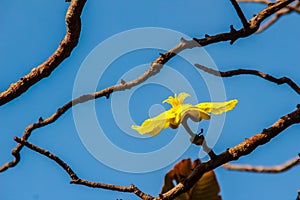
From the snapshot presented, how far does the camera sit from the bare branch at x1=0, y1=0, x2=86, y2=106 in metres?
1.06

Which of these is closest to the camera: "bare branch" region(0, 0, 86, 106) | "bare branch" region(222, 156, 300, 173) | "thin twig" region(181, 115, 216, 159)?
"thin twig" region(181, 115, 216, 159)

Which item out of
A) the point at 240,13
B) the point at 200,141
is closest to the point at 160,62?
the point at 240,13

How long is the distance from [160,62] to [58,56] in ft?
0.80

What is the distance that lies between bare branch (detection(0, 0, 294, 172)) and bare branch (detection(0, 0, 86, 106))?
15 cm

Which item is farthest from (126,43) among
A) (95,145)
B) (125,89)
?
(125,89)

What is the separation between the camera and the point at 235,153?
96 cm

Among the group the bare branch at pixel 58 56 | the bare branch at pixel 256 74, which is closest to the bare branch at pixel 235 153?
the bare branch at pixel 256 74

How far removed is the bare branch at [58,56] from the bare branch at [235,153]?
0.37 metres

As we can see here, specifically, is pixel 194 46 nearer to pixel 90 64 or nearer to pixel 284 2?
pixel 284 2

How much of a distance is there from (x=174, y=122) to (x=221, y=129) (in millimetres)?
259

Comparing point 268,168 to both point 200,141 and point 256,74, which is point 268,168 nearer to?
point 256,74

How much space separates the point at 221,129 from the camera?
1200 mm

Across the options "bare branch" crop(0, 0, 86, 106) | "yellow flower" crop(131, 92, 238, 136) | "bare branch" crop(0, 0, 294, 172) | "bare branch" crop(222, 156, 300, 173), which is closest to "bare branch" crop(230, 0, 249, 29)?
"bare branch" crop(0, 0, 294, 172)

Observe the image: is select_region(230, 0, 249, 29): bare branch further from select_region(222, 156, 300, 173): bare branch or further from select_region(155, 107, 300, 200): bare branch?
select_region(222, 156, 300, 173): bare branch
